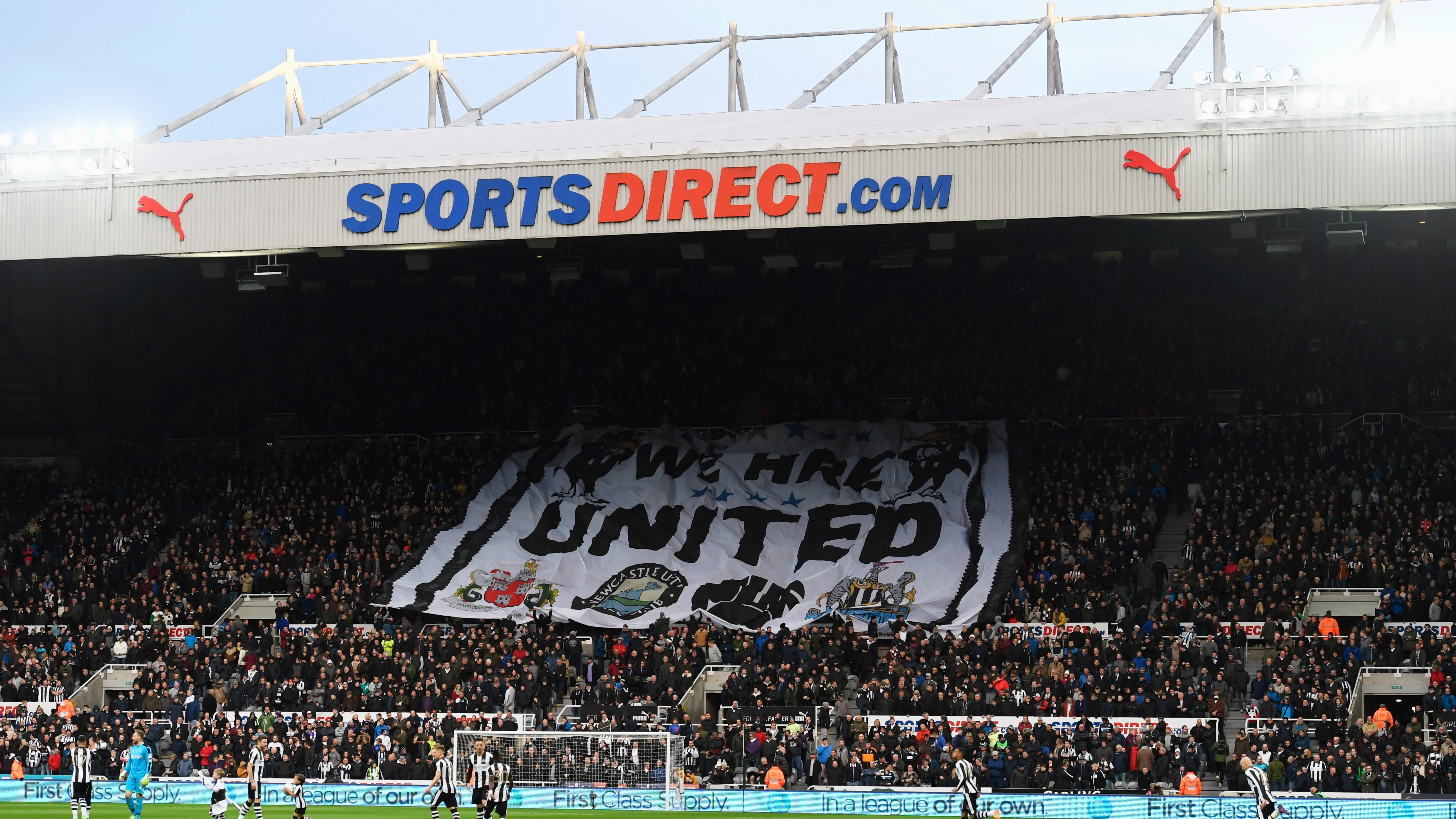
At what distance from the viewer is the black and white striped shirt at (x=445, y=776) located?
2711 cm

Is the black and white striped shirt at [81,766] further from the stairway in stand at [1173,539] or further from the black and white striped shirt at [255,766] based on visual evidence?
the stairway in stand at [1173,539]

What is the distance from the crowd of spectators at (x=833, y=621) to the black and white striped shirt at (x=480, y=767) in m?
6.38

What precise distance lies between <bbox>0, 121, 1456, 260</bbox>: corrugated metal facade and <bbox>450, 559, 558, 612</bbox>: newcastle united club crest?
894cm

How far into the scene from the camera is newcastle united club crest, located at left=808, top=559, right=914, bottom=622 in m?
41.6

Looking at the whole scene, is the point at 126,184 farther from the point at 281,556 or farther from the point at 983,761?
the point at 983,761

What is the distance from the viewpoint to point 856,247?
48.5 metres

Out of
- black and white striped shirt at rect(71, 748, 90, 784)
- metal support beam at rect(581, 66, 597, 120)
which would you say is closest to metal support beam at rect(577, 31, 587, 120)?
metal support beam at rect(581, 66, 597, 120)

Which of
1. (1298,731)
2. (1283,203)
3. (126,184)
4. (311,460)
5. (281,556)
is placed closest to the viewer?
(1298,731)

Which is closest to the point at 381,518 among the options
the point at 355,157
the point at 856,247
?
the point at 355,157

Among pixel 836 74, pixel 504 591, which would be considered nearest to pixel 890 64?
pixel 836 74

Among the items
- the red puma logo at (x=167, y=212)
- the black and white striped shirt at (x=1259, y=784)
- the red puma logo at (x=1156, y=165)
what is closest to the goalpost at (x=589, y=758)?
the black and white striped shirt at (x=1259, y=784)

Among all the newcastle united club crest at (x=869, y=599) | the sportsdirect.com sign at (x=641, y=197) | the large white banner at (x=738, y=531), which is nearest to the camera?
the sportsdirect.com sign at (x=641, y=197)

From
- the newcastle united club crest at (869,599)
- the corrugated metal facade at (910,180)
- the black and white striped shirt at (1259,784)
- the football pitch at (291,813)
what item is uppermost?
the corrugated metal facade at (910,180)

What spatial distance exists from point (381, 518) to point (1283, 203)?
82.2 ft
